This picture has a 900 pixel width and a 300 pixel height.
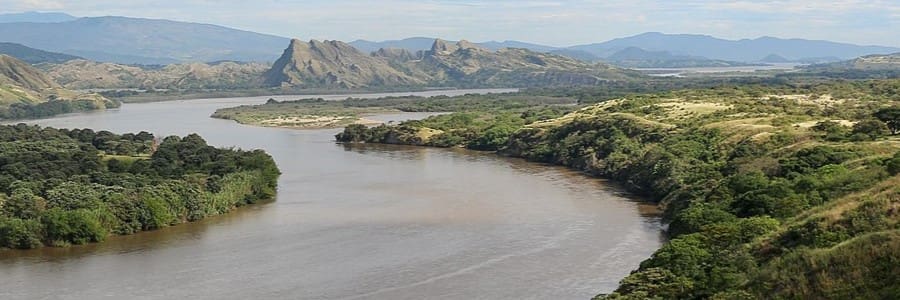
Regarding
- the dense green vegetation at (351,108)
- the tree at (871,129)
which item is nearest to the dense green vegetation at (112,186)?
the tree at (871,129)

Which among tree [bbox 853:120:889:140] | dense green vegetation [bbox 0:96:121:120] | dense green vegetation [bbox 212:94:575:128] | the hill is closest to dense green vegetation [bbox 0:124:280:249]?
tree [bbox 853:120:889:140]

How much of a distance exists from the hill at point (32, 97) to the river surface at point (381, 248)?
8150cm

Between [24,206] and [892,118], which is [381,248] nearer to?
[24,206]

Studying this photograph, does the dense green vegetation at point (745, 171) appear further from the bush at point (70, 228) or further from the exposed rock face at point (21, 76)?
the exposed rock face at point (21, 76)

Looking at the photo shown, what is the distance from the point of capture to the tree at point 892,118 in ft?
168

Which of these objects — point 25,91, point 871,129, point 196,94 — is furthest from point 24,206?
point 196,94

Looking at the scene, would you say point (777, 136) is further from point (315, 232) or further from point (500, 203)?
point (315, 232)

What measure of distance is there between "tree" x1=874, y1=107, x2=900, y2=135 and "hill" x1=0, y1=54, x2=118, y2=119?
104 metres

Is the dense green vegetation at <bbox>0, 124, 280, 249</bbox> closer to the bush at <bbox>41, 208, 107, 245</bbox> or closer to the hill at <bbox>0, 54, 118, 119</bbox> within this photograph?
the bush at <bbox>41, 208, 107, 245</bbox>

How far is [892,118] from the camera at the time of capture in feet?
169

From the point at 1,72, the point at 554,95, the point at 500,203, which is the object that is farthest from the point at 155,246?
the point at 1,72

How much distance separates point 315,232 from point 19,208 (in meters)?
12.6

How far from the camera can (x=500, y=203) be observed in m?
51.1

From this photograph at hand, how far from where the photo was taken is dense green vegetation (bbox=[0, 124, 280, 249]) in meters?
41.2
